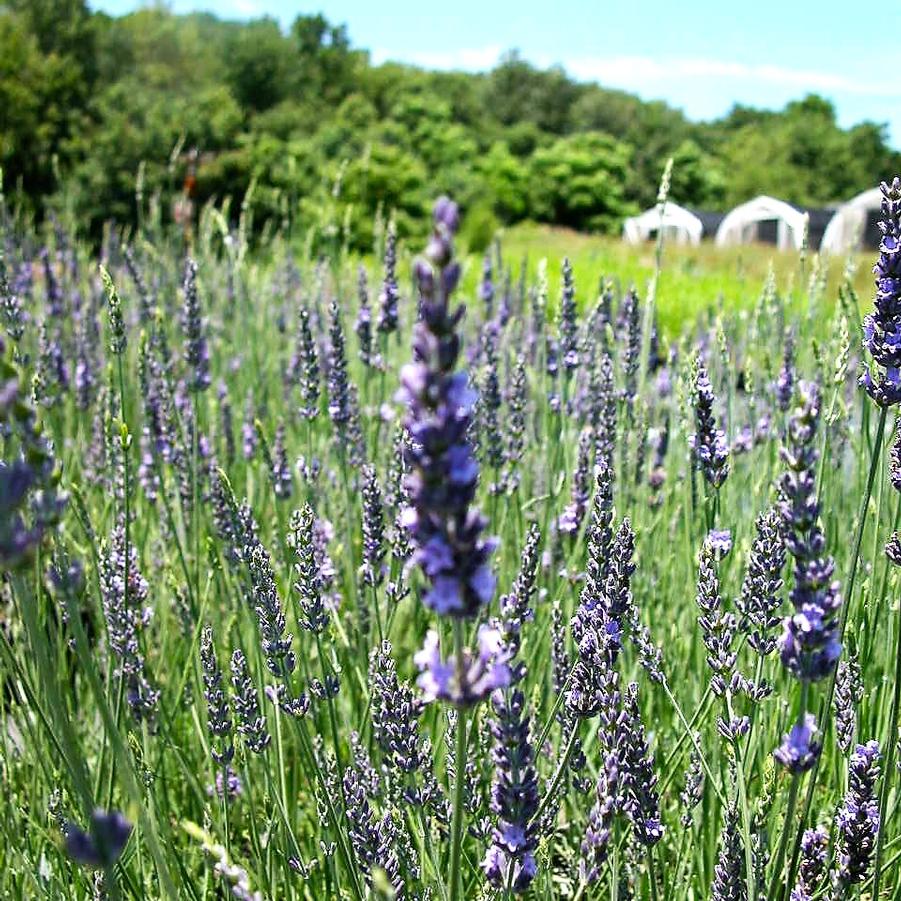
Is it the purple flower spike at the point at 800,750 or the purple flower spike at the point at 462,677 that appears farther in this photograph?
the purple flower spike at the point at 800,750

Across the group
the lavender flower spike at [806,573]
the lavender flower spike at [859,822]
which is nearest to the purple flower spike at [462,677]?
the lavender flower spike at [806,573]

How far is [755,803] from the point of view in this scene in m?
1.59

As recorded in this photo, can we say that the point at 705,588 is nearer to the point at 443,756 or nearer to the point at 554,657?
the point at 554,657

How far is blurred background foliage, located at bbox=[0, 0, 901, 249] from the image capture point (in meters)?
19.3

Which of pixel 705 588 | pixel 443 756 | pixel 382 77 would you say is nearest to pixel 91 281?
pixel 443 756

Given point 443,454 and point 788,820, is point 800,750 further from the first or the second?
point 443,454

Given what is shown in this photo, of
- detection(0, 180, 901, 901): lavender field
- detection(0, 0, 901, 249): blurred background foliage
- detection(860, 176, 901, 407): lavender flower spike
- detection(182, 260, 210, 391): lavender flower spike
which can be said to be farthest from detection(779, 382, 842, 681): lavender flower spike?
detection(0, 0, 901, 249): blurred background foliage

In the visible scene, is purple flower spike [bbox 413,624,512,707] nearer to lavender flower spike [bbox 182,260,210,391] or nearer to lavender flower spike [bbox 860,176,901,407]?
lavender flower spike [bbox 860,176,901,407]

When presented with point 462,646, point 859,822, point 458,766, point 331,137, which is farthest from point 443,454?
point 331,137

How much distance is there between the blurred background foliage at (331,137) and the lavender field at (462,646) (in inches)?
70.2

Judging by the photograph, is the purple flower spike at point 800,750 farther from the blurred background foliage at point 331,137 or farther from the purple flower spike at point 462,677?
the blurred background foliage at point 331,137

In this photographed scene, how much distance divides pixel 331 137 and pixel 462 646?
2812 centimetres

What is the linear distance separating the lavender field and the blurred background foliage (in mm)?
1784

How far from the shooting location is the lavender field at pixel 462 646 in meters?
0.95
